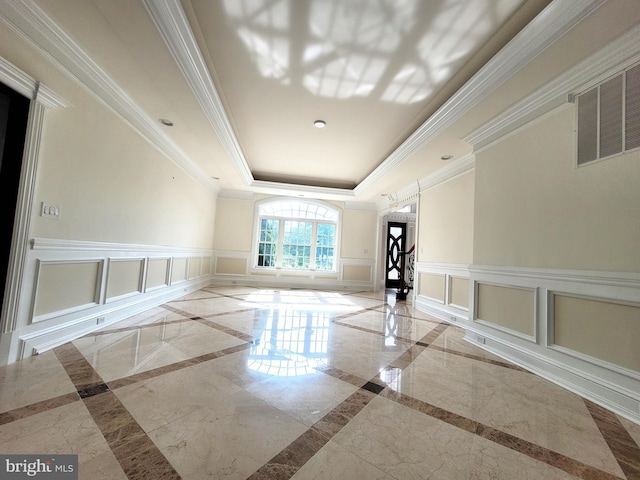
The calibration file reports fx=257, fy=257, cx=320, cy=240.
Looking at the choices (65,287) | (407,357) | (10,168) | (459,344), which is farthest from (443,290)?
(10,168)

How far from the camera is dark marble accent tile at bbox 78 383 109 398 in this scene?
5.31ft

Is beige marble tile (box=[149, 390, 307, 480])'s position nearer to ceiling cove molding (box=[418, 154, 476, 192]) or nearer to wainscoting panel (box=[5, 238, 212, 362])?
wainscoting panel (box=[5, 238, 212, 362])

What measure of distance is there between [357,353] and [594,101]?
2880 mm

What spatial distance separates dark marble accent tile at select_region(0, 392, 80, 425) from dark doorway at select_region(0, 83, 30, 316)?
101cm

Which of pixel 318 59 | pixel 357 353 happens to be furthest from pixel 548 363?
pixel 318 59

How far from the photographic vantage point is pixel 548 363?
2207mm

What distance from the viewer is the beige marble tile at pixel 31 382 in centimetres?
153

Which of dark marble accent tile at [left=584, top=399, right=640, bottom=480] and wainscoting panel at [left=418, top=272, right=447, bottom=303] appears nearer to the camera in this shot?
dark marble accent tile at [left=584, top=399, right=640, bottom=480]

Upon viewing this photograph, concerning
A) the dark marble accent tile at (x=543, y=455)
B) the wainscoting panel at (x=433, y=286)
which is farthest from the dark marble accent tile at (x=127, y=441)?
the wainscoting panel at (x=433, y=286)

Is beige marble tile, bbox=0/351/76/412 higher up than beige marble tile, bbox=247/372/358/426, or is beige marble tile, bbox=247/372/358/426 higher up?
beige marble tile, bbox=247/372/358/426

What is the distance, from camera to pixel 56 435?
49.4 inches

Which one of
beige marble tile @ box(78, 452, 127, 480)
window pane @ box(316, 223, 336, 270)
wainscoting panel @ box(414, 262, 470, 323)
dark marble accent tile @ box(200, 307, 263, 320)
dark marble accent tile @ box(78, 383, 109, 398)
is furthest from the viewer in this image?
window pane @ box(316, 223, 336, 270)

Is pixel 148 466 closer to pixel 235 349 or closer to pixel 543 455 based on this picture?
pixel 235 349

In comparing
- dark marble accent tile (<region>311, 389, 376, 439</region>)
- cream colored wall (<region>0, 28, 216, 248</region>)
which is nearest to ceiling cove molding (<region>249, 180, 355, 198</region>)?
cream colored wall (<region>0, 28, 216, 248</region>)
